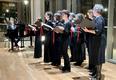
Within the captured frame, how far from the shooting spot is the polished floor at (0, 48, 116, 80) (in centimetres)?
596

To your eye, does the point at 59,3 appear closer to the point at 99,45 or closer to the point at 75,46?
the point at 75,46

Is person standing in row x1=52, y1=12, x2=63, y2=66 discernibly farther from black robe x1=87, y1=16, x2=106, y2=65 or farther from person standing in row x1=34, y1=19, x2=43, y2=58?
black robe x1=87, y1=16, x2=106, y2=65

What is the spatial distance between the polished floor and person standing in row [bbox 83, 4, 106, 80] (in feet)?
2.47

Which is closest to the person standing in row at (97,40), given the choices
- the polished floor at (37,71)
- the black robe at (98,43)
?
the black robe at (98,43)

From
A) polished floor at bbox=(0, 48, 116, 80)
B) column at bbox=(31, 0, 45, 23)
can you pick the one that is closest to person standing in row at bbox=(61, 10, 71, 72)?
polished floor at bbox=(0, 48, 116, 80)

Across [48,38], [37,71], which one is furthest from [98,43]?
[48,38]

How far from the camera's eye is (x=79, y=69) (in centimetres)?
681

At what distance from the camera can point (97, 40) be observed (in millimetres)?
5164

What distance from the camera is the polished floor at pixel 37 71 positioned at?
5.96 m

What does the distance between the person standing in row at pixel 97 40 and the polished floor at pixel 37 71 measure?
0.75 metres

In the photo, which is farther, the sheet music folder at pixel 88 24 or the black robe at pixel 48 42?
the black robe at pixel 48 42

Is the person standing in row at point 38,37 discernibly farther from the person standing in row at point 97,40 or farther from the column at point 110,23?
the person standing in row at point 97,40

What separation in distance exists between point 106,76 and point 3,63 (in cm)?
309

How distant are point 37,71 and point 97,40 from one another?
2.05 m
